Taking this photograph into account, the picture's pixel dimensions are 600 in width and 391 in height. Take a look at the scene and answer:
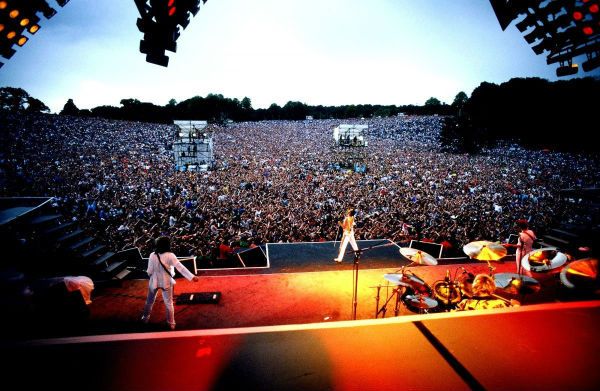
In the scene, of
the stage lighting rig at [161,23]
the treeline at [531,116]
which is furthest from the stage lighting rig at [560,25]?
the treeline at [531,116]

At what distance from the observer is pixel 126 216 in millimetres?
9266

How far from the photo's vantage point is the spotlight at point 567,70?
15.6 ft

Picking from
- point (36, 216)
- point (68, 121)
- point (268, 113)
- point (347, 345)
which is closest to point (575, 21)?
point (347, 345)

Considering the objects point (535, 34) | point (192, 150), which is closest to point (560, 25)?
point (535, 34)

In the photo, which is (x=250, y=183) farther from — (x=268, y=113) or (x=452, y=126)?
(x=268, y=113)

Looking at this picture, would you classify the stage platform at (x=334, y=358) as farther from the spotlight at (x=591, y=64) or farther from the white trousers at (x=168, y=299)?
the spotlight at (x=591, y=64)

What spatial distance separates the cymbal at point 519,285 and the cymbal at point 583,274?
0.97 meters

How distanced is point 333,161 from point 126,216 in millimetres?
15849

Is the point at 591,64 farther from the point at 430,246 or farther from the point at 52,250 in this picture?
the point at 52,250

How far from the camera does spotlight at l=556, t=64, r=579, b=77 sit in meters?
4.77

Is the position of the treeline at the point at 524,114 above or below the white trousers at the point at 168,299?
above

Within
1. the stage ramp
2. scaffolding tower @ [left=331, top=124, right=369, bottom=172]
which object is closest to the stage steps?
the stage ramp

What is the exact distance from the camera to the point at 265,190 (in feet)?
45.0

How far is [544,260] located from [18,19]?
8.00 meters
